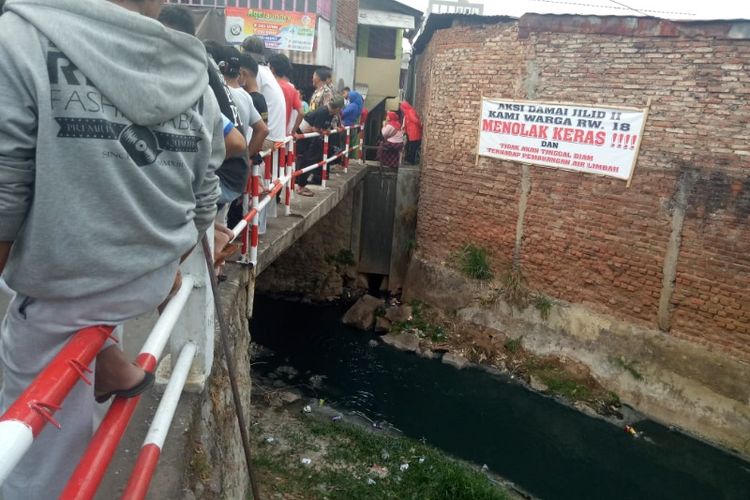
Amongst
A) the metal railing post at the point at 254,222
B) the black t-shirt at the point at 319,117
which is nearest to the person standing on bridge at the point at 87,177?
the metal railing post at the point at 254,222

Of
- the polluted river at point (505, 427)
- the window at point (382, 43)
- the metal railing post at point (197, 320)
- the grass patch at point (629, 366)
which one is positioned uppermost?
the window at point (382, 43)

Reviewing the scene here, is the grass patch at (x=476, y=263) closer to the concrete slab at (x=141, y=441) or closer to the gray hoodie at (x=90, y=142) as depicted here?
the concrete slab at (x=141, y=441)

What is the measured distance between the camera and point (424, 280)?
1043 cm

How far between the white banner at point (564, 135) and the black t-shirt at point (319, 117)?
2579 mm

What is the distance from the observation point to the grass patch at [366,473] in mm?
5703

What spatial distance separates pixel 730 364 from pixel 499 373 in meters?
3.07

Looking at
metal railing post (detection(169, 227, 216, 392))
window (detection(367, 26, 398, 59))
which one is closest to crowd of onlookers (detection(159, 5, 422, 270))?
metal railing post (detection(169, 227, 216, 392))

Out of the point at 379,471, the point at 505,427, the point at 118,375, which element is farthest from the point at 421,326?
the point at 118,375

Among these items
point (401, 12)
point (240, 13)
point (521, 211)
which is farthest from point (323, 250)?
point (401, 12)

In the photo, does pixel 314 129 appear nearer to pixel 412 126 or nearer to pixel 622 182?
pixel 412 126

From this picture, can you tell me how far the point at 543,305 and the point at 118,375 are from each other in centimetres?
802

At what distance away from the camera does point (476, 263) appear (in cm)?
943

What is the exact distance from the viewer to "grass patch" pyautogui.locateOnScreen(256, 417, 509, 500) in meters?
5.70

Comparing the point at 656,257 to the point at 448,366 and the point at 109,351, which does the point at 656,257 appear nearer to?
the point at 448,366
